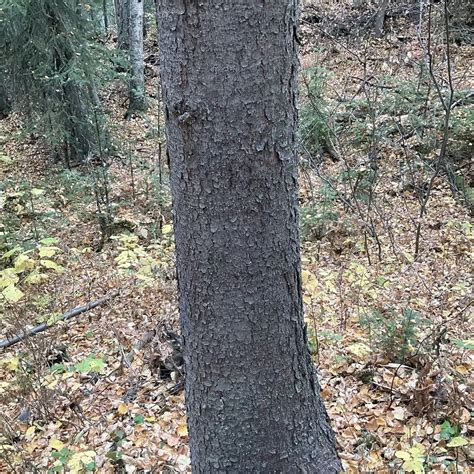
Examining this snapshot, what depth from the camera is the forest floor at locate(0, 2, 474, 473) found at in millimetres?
2971

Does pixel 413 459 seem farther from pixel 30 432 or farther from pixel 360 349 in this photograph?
pixel 30 432

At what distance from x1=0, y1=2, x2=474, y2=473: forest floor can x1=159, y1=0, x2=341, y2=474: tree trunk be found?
32.9 inches

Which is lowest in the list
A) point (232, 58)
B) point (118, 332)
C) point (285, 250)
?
point (118, 332)

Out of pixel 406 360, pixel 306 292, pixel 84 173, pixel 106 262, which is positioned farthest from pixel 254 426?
pixel 84 173

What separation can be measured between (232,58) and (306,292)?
3397 millimetres

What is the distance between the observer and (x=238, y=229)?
1.65 m

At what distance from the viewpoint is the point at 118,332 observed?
15.4 feet

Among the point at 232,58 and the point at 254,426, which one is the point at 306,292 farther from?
the point at 232,58

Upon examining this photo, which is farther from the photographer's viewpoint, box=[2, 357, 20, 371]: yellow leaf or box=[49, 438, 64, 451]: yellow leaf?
box=[2, 357, 20, 371]: yellow leaf

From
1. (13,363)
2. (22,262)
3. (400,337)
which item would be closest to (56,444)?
(13,363)

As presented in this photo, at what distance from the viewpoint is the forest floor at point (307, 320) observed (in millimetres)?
2971

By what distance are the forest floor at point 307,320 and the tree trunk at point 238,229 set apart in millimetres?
834

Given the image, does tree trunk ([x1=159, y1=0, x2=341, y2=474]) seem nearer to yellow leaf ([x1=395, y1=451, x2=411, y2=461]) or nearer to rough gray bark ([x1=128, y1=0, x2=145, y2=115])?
yellow leaf ([x1=395, y1=451, x2=411, y2=461])

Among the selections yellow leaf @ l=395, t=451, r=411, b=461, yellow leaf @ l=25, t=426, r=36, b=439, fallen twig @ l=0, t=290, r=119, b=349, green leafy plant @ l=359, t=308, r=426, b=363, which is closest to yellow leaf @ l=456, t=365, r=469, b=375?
green leafy plant @ l=359, t=308, r=426, b=363
